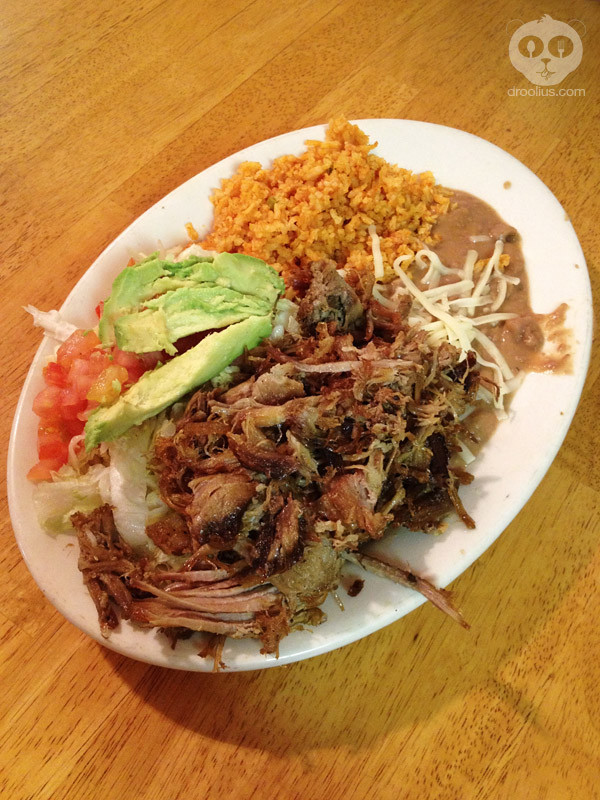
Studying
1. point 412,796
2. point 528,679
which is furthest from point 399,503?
point 412,796

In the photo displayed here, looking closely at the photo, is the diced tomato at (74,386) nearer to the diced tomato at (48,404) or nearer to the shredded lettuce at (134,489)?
the diced tomato at (48,404)

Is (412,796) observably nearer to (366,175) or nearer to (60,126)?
(366,175)

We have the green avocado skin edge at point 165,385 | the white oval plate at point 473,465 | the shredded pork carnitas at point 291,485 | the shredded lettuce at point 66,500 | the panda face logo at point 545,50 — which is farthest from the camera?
the panda face logo at point 545,50

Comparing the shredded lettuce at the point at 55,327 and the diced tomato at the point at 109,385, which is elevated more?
the shredded lettuce at the point at 55,327

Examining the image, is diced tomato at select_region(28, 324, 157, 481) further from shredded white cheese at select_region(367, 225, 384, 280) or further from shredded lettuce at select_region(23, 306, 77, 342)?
shredded white cheese at select_region(367, 225, 384, 280)

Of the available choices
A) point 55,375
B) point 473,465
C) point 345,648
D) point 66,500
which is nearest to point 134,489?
point 66,500

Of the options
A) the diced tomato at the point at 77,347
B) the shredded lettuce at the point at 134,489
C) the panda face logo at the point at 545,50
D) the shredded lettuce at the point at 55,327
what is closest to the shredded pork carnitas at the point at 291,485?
the shredded lettuce at the point at 134,489
